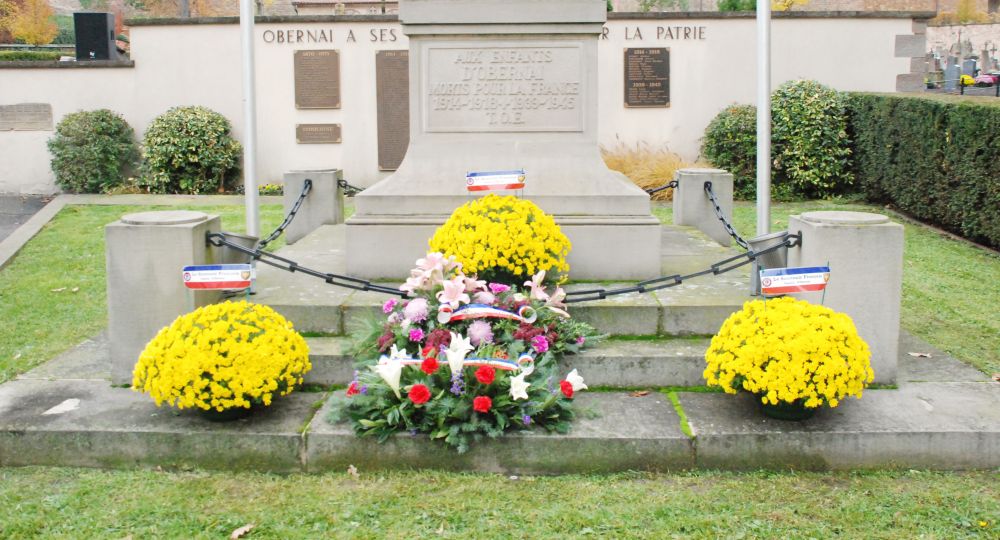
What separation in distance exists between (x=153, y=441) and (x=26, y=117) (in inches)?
497

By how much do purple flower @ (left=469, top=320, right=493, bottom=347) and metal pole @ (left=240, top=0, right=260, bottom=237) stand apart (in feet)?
9.53

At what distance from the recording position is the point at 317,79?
14852mm

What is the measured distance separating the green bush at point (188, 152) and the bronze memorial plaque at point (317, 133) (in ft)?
3.18

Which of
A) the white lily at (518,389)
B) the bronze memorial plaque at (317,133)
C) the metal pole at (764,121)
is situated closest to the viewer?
the white lily at (518,389)

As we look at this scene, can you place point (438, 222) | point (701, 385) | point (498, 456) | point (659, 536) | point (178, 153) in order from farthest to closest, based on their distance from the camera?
point (178, 153), point (438, 222), point (701, 385), point (498, 456), point (659, 536)

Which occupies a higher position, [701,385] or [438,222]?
[438,222]

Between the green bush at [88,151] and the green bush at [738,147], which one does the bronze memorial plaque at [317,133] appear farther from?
the green bush at [738,147]

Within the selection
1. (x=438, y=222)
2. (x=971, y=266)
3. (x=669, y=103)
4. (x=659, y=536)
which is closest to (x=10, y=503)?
(x=659, y=536)

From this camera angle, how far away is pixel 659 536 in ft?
12.1

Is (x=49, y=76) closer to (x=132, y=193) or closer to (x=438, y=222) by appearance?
(x=132, y=193)

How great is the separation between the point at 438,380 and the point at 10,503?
74.4 inches

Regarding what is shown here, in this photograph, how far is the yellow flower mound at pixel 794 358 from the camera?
4.31 meters

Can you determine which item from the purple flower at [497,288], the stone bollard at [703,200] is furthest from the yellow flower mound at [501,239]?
the stone bollard at [703,200]

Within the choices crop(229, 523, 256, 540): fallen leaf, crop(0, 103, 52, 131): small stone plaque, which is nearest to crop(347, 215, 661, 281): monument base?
crop(229, 523, 256, 540): fallen leaf
